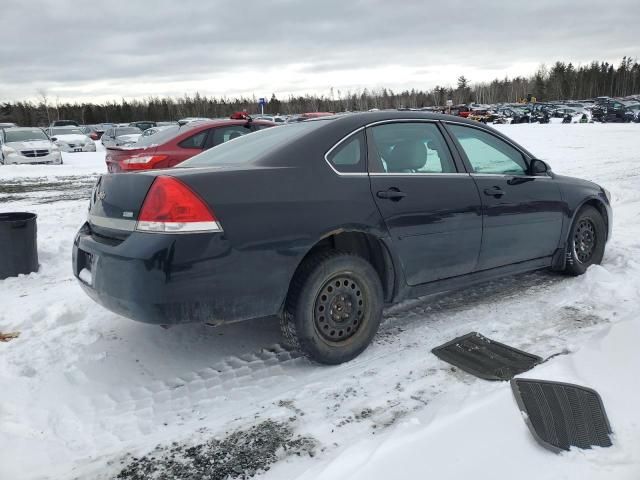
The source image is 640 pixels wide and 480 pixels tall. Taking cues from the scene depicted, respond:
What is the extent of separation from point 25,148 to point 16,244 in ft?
47.1

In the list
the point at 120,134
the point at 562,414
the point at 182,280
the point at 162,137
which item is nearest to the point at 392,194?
the point at 182,280

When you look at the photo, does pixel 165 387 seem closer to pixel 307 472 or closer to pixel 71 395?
pixel 71 395

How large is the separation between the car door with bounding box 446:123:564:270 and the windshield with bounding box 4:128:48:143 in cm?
1828

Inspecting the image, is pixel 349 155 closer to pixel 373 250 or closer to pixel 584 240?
pixel 373 250

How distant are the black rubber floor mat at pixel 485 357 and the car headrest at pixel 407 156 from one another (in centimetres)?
127

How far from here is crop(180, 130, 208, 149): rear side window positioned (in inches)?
340

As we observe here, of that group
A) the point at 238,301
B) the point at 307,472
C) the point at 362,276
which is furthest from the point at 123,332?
the point at 307,472

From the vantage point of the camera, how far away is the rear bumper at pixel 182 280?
2812mm

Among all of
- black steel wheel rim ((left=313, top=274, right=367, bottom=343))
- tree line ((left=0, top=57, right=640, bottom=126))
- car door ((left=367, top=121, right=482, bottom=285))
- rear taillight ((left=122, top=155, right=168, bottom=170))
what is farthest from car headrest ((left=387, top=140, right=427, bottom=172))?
tree line ((left=0, top=57, right=640, bottom=126))

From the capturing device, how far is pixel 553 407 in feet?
8.95

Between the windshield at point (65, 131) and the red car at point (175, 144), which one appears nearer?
the red car at point (175, 144)

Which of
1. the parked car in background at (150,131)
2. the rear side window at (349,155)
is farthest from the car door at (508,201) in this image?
the parked car in background at (150,131)

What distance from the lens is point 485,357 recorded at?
11.3ft

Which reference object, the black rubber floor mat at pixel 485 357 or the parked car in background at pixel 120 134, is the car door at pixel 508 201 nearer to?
the black rubber floor mat at pixel 485 357
